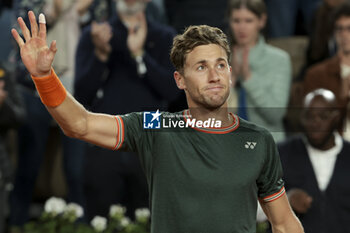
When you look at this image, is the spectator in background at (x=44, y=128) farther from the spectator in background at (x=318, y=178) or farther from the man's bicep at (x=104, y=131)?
the man's bicep at (x=104, y=131)

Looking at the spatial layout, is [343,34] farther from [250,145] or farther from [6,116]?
[250,145]

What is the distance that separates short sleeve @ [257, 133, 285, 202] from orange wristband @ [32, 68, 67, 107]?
0.87 meters

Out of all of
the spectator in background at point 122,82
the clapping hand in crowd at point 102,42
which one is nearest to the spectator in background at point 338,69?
the spectator in background at point 122,82

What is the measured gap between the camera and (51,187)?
692 cm

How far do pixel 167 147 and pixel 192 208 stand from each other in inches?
10.5

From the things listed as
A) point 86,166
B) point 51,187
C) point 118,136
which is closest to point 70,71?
point 86,166

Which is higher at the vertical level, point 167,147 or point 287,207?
point 167,147

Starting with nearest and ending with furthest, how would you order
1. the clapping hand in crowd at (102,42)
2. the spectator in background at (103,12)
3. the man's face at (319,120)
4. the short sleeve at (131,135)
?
the short sleeve at (131,135) → the man's face at (319,120) → the clapping hand in crowd at (102,42) → the spectator in background at (103,12)

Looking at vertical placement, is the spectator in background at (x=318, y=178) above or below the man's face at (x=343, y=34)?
below

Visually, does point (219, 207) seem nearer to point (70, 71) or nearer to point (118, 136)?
point (118, 136)

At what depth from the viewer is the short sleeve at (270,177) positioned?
2.89 metres

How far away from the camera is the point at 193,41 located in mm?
2828

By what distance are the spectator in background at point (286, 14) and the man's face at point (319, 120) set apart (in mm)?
1670

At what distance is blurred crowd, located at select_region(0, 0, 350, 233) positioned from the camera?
15.5ft
